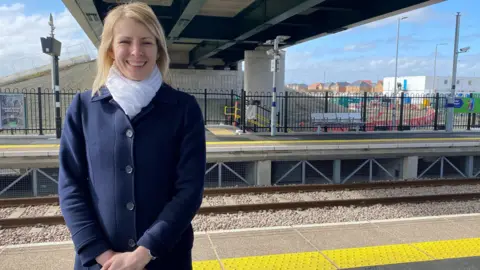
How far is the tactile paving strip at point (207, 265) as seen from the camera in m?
4.27

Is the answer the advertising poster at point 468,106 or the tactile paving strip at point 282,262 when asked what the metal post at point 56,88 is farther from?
the advertising poster at point 468,106

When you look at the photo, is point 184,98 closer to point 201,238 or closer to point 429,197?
point 201,238

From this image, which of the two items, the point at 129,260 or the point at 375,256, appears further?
the point at 375,256

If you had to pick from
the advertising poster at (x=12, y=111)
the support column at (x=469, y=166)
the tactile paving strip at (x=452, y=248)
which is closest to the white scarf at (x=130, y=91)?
the tactile paving strip at (x=452, y=248)

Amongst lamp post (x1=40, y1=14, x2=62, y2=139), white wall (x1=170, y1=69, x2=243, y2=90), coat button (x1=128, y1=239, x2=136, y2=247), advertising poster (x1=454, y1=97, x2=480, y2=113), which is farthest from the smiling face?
white wall (x1=170, y1=69, x2=243, y2=90)

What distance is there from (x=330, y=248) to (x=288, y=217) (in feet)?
8.36

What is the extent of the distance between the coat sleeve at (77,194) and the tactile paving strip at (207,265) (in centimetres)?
250

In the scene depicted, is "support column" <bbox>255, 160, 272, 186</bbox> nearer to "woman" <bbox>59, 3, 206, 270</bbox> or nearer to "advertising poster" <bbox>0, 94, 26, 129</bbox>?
"woman" <bbox>59, 3, 206, 270</bbox>

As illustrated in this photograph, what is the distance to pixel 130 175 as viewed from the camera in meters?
1.92

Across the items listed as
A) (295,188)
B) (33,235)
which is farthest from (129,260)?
(295,188)

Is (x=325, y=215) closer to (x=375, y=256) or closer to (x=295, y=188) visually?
(x=295, y=188)

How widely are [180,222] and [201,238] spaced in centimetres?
357

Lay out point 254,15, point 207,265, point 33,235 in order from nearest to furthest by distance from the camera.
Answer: point 207,265
point 33,235
point 254,15

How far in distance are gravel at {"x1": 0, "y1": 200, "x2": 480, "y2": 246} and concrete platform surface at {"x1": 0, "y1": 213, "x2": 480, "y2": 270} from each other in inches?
58.0
